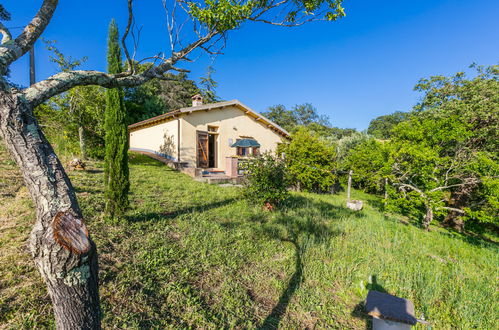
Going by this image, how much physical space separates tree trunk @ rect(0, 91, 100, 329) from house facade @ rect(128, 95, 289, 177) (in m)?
9.37

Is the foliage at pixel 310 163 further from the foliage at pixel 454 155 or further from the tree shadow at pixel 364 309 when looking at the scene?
the tree shadow at pixel 364 309

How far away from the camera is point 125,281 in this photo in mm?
2916

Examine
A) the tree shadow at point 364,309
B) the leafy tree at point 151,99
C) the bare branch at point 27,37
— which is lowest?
the tree shadow at point 364,309

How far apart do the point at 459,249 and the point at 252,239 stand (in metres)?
6.09

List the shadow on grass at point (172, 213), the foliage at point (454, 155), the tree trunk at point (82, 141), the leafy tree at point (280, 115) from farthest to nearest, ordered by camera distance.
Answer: the leafy tree at point (280, 115) → the tree trunk at point (82, 141) → the foliage at point (454, 155) → the shadow on grass at point (172, 213)

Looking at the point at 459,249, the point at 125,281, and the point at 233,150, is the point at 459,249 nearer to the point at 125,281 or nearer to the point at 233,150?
the point at 125,281

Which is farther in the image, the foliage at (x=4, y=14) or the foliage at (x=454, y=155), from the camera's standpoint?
the foliage at (x=454, y=155)

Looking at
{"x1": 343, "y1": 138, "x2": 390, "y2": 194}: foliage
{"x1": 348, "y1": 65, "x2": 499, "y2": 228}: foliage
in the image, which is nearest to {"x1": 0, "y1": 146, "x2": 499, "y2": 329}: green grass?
{"x1": 348, "y1": 65, "x2": 499, "y2": 228}: foliage

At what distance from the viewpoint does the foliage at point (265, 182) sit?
23.7 feet

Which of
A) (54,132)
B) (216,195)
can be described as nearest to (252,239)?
(216,195)

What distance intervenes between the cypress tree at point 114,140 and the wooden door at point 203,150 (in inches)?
311

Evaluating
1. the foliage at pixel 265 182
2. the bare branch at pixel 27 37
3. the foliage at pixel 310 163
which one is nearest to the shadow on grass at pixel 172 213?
the foliage at pixel 265 182

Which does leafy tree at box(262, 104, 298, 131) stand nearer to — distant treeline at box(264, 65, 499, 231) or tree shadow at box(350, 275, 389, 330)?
distant treeline at box(264, 65, 499, 231)

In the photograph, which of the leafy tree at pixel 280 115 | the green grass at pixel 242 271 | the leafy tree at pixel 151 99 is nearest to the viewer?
the green grass at pixel 242 271
